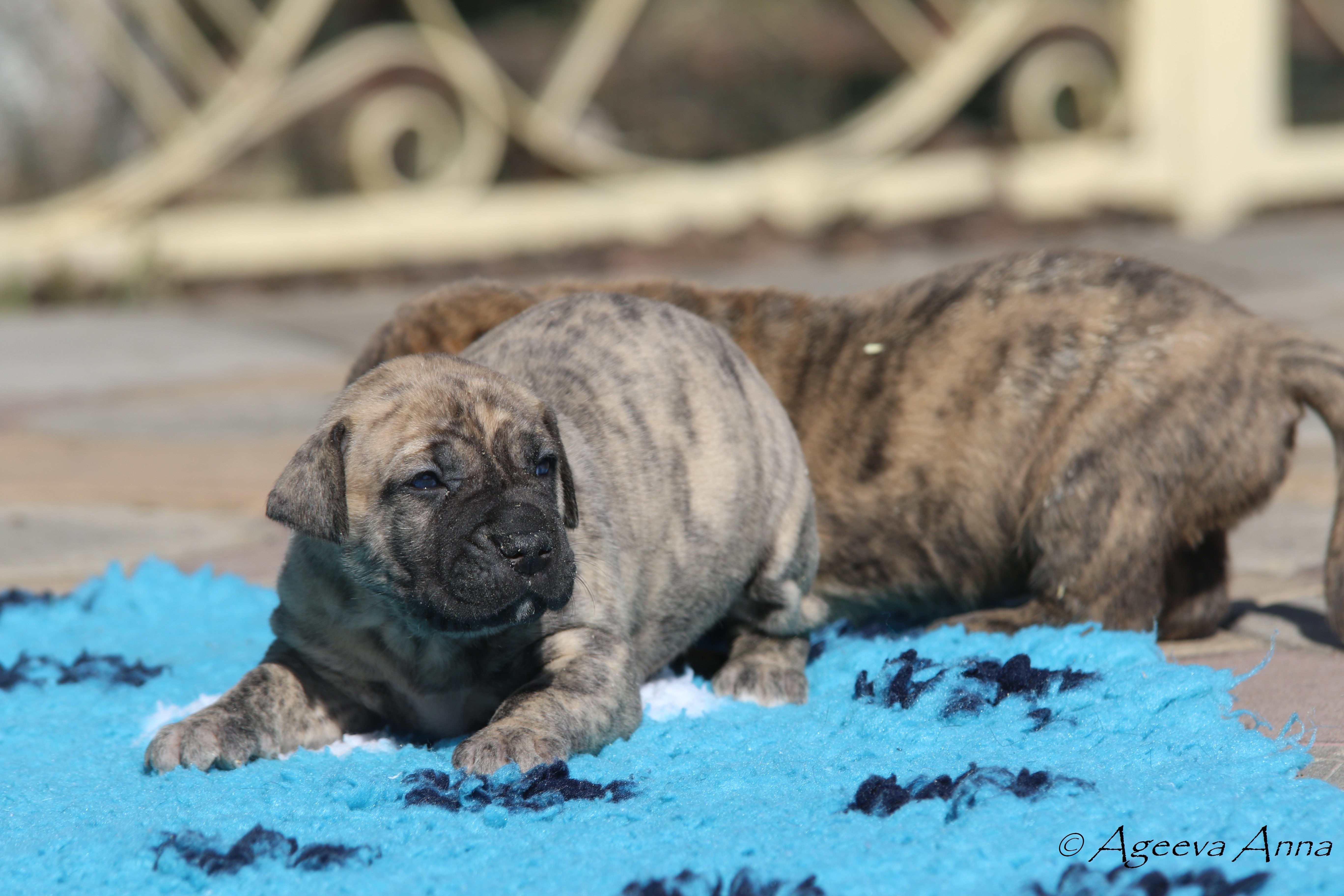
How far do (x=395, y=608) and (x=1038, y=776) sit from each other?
1243mm

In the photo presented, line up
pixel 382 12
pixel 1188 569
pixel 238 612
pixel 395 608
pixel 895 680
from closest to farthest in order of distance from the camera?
pixel 395 608 < pixel 895 680 < pixel 1188 569 < pixel 238 612 < pixel 382 12

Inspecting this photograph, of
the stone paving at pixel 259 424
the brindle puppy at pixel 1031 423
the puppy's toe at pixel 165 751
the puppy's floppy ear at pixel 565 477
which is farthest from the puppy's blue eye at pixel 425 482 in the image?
the stone paving at pixel 259 424

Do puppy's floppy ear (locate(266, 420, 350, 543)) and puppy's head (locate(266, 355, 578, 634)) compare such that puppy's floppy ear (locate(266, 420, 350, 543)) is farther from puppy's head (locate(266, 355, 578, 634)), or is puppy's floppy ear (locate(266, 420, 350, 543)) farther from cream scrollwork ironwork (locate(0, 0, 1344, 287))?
cream scrollwork ironwork (locate(0, 0, 1344, 287))

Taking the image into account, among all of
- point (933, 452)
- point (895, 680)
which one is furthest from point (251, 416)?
point (895, 680)

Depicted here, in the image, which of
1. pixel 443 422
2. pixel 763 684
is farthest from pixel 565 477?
pixel 763 684

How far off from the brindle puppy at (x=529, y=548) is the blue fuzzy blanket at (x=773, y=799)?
91 mm

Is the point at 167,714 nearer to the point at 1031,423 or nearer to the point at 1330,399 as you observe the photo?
the point at 1031,423

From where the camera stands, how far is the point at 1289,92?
34.9 feet

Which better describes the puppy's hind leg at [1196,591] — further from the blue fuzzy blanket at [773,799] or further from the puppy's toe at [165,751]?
the puppy's toe at [165,751]

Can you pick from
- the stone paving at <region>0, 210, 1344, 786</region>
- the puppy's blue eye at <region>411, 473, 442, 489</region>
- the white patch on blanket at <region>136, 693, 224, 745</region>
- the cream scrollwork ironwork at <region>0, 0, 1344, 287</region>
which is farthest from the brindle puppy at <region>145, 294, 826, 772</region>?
the cream scrollwork ironwork at <region>0, 0, 1344, 287</region>

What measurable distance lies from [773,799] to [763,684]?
0.74m

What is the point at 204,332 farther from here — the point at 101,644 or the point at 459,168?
the point at 101,644

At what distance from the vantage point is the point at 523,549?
2895 millimetres

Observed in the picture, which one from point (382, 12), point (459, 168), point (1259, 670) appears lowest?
point (1259, 670)
